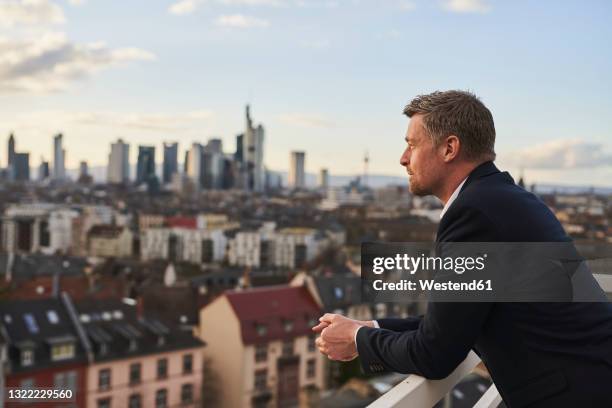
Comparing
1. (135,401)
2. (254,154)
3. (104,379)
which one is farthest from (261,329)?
(254,154)

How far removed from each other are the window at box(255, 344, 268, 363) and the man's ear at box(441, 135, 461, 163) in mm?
18344

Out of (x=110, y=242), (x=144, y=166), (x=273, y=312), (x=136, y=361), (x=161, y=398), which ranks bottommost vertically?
(x=110, y=242)

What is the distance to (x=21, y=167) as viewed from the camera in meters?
124

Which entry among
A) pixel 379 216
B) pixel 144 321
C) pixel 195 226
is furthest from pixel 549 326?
pixel 379 216

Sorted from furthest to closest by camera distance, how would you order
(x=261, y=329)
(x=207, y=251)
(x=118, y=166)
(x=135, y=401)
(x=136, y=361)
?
(x=118, y=166)
(x=207, y=251)
(x=261, y=329)
(x=136, y=361)
(x=135, y=401)

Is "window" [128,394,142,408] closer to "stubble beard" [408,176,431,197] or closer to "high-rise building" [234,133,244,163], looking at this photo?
"stubble beard" [408,176,431,197]

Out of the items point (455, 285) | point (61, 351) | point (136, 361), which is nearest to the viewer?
point (455, 285)

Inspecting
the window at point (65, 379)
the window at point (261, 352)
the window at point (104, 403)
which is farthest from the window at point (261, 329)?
the window at point (65, 379)

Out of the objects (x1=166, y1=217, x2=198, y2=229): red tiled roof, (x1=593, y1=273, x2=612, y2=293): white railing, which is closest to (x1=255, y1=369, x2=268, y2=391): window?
(x1=593, y1=273, x2=612, y2=293): white railing

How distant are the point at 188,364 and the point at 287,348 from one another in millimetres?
3131

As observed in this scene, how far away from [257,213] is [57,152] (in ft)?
213

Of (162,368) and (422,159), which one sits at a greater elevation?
(422,159)

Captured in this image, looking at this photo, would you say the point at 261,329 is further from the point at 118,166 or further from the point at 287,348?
the point at 118,166

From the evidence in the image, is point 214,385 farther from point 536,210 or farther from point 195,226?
point 195,226
